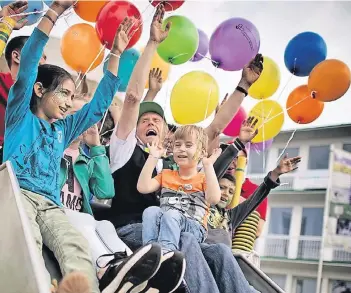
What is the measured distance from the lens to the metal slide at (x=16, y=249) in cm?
132

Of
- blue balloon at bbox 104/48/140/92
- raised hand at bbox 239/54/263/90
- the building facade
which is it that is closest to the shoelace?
raised hand at bbox 239/54/263/90

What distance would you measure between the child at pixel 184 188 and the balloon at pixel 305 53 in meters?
1.46

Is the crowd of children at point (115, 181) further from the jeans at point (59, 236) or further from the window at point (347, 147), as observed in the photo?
the window at point (347, 147)

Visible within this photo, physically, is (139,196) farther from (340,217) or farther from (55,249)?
(340,217)

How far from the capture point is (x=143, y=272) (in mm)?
1443

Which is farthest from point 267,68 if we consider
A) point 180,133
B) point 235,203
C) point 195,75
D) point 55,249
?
point 55,249

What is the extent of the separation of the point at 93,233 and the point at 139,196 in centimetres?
61

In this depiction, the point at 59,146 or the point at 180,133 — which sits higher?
the point at 180,133

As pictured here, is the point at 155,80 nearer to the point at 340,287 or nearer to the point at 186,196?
the point at 186,196

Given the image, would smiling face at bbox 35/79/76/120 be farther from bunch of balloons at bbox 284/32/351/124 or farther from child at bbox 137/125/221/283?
bunch of balloons at bbox 284/32/351/124

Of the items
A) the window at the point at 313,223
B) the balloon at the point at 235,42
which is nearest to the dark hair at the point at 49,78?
the balloon at the point at 235,42

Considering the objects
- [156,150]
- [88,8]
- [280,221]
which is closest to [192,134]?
[156,150]

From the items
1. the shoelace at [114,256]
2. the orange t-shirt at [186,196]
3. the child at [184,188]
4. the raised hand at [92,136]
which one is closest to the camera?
the shoelace at [114,256]

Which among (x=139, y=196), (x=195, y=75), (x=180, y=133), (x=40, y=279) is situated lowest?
(x=40, y=279)
